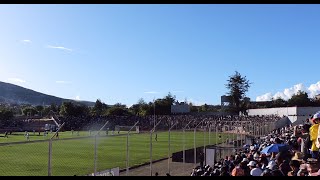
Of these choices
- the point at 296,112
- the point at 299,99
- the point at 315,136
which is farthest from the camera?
the point at 299,99

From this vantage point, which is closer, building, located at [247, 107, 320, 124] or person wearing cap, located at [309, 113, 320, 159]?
person wearing cap, located at [309, 113, 320, 159]

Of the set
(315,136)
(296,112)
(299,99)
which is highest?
(299,99)

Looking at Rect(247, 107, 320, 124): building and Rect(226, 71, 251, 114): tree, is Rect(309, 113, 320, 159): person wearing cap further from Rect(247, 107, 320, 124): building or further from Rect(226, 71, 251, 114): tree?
Rect(226, 71, 251, 114): tree

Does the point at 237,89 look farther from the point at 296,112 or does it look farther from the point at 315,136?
the point at 315,136

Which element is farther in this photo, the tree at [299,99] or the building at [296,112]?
the tree at [299,99]

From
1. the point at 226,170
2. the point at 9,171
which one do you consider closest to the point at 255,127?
the point at 9,171

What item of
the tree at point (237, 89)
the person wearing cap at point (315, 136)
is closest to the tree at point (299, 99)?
the tree at point (237, 89)

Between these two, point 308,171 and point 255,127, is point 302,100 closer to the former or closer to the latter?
point 255,127

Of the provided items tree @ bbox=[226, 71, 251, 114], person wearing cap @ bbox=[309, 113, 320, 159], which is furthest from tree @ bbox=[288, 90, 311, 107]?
person wearing cap @ bbox=[309, 113, 320, 159]

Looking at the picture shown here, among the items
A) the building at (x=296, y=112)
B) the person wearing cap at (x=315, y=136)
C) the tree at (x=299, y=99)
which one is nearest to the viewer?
the person wearing cap at (x=315, y=136)

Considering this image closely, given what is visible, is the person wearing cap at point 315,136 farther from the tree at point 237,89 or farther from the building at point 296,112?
the tree at point 237,89

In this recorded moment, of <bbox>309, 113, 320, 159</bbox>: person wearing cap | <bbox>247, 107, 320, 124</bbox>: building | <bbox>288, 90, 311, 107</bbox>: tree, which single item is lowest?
<bbox>309, 113, 320, 159</bbox>: person wearing cap

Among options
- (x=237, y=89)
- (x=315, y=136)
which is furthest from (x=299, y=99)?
(x=315, y=136)
